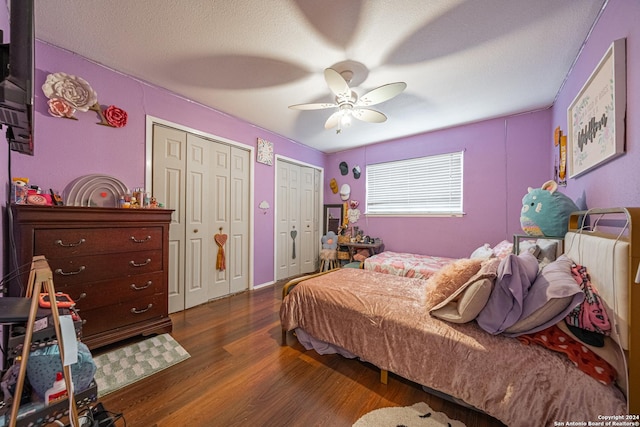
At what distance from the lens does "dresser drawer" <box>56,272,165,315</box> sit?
171 cm

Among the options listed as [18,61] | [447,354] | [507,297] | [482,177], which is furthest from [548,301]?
[482,177]

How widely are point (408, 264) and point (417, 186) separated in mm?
1479

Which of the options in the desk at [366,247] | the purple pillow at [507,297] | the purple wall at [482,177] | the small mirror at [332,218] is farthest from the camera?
the small mirror at [332,218]

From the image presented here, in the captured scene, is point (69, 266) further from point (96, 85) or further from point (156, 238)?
point (96, 85)

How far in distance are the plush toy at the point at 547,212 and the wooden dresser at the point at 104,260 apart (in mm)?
3203

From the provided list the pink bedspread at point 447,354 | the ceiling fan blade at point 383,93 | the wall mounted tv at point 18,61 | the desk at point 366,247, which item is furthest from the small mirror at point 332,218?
the wall mounted tv at point 18,61

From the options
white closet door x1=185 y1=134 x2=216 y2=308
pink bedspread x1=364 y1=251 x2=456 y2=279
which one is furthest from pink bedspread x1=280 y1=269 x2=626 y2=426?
white closet door x1=185 y1=134 x2=216 y2=308

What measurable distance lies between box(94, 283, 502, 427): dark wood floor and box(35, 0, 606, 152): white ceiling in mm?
2570

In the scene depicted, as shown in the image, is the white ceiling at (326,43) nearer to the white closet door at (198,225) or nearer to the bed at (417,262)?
the white closet door at (198,225)

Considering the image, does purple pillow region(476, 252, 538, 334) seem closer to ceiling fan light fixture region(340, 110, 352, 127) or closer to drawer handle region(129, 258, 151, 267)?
ceiling fan light fixture region(340, 110, 352, 127)

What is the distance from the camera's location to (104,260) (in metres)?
1.83

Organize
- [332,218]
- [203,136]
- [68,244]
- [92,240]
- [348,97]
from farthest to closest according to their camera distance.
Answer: [332,218] < [203,136] < [348,97] < [92,240] < [68,244]

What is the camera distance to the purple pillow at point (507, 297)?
1.22 m

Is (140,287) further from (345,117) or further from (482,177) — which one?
(482,177)
